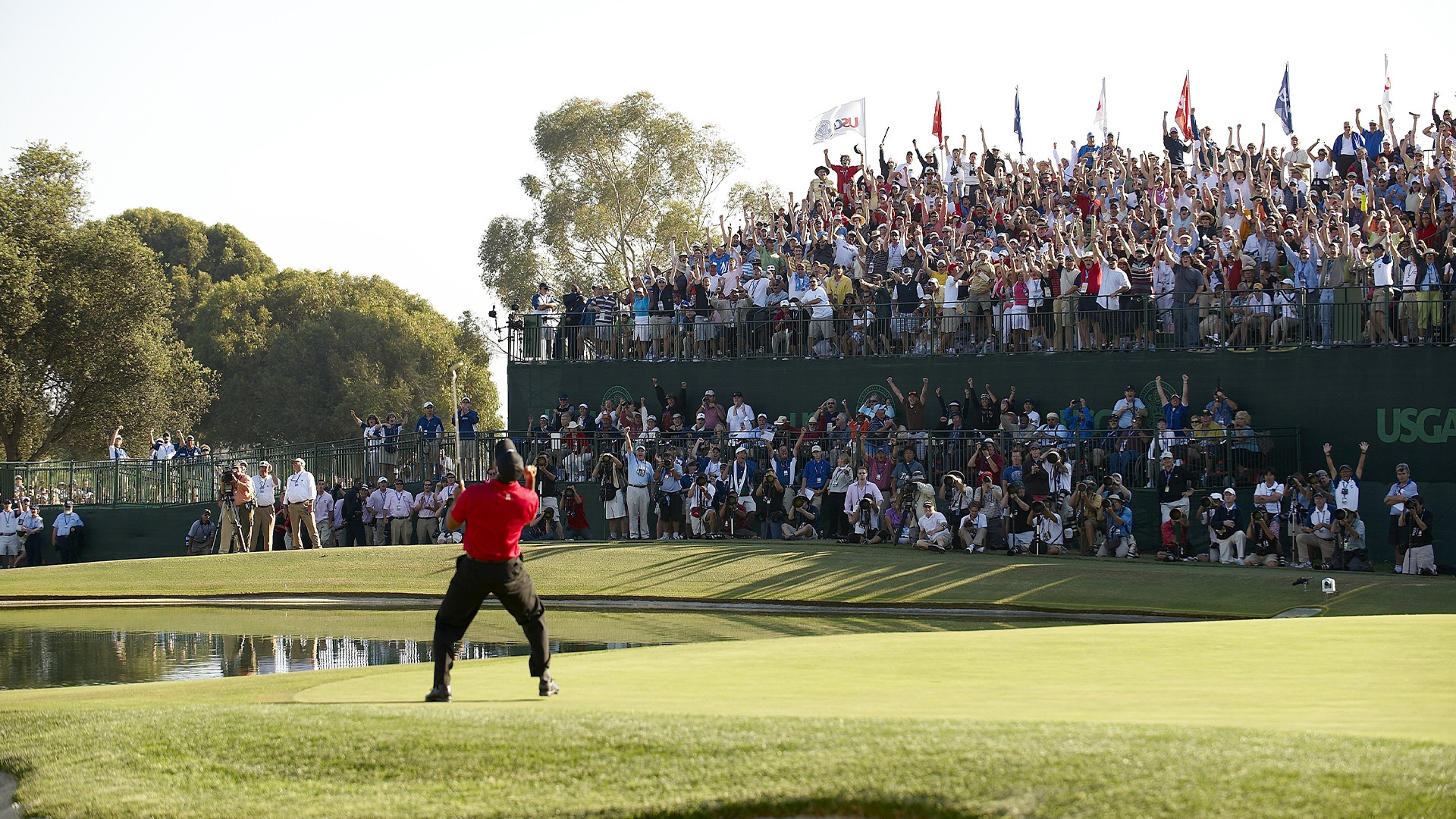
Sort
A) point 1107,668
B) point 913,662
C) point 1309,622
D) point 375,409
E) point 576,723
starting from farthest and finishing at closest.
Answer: point 375,409 < point 1309,622 < point 913,662 < point 1107,668 < point 576,723

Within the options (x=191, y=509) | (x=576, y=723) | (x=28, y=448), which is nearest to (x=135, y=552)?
(x=191, y=509)

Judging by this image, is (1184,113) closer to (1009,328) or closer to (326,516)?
(1009,328)

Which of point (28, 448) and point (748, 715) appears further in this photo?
point (28, 448)

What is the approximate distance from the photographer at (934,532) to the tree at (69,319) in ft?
102

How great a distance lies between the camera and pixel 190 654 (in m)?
19.0

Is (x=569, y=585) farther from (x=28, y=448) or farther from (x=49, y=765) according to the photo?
(x=28, y=448)

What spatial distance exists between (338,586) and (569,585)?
14.4 feet

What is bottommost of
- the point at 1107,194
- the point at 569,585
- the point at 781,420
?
the point at 569,585

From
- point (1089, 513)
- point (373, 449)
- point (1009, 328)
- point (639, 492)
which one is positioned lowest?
point (1089, 513)

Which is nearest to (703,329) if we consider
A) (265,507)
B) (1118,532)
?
(265,507)

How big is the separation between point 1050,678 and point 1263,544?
48.2 ft

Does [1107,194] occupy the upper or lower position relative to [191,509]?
upper

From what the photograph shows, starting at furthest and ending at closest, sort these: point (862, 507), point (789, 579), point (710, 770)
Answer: point (862, 507)
point (789, 579)
point (710, 770)

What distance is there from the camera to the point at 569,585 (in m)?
24.8
